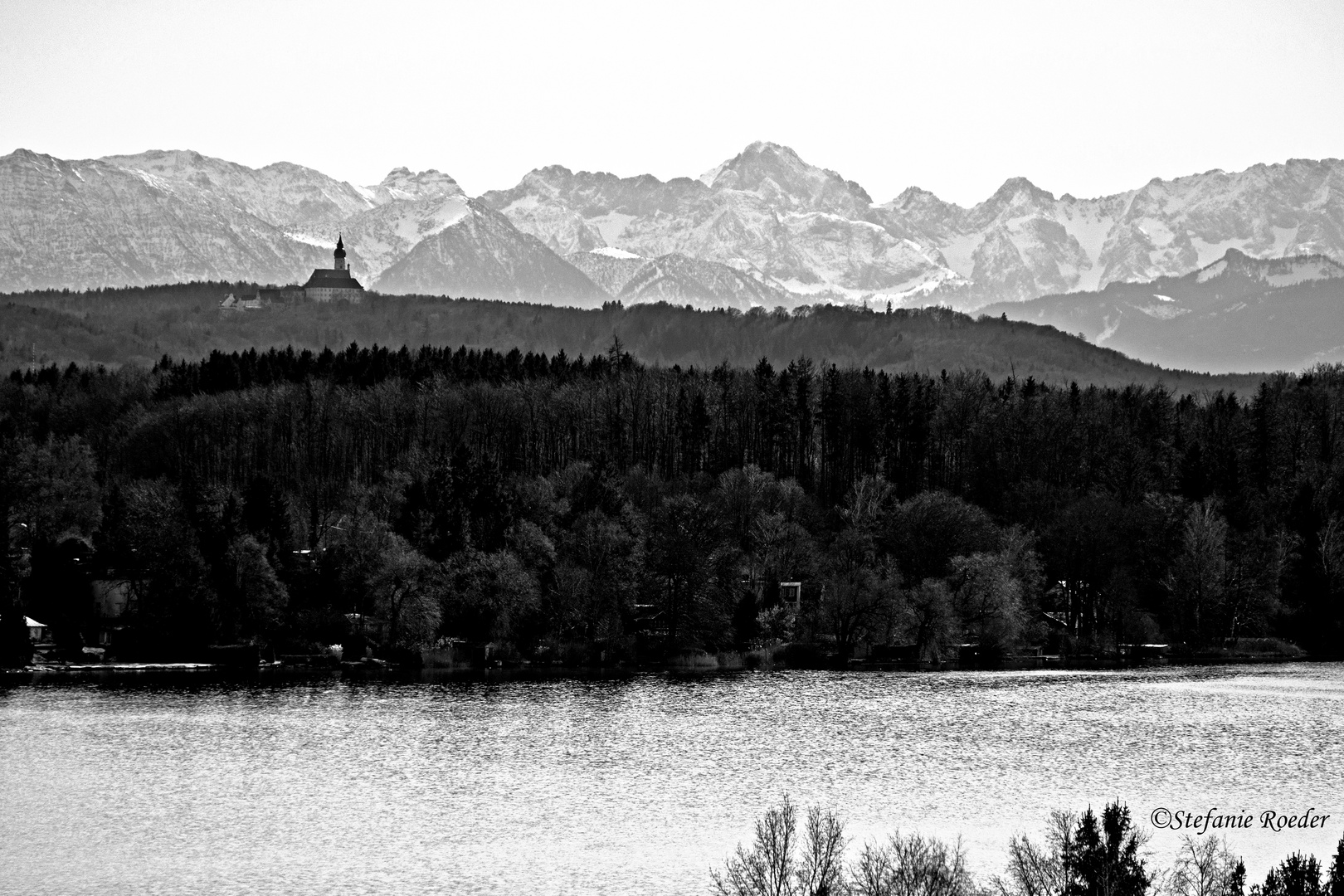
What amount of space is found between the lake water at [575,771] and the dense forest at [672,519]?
11452 mm

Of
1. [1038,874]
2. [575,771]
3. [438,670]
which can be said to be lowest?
[575,771]

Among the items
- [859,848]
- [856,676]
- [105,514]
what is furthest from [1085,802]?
[105,514]

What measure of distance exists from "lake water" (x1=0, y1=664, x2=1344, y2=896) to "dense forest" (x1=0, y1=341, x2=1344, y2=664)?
37.6ft

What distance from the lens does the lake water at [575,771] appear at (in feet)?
180

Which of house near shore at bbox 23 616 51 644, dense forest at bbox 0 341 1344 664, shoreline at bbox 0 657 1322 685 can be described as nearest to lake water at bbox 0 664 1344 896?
shoreline at bbox 0 657 1322 685

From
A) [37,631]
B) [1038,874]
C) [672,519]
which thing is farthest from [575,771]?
[37,631]

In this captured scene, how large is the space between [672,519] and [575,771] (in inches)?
1785

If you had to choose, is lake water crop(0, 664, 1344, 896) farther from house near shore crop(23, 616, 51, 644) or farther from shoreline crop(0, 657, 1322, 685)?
house near shore crop(23, 616, 51, 644)

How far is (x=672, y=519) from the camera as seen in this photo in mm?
114500

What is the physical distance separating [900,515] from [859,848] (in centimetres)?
7370

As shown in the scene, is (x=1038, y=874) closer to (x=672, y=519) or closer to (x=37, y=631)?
(x=672, y=519)

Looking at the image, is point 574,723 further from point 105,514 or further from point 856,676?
point 105,514

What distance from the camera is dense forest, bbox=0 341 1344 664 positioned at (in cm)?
10912

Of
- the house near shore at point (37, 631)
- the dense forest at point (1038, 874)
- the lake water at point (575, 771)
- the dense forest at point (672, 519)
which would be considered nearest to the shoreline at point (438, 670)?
the dense forest at point (672, 519)
